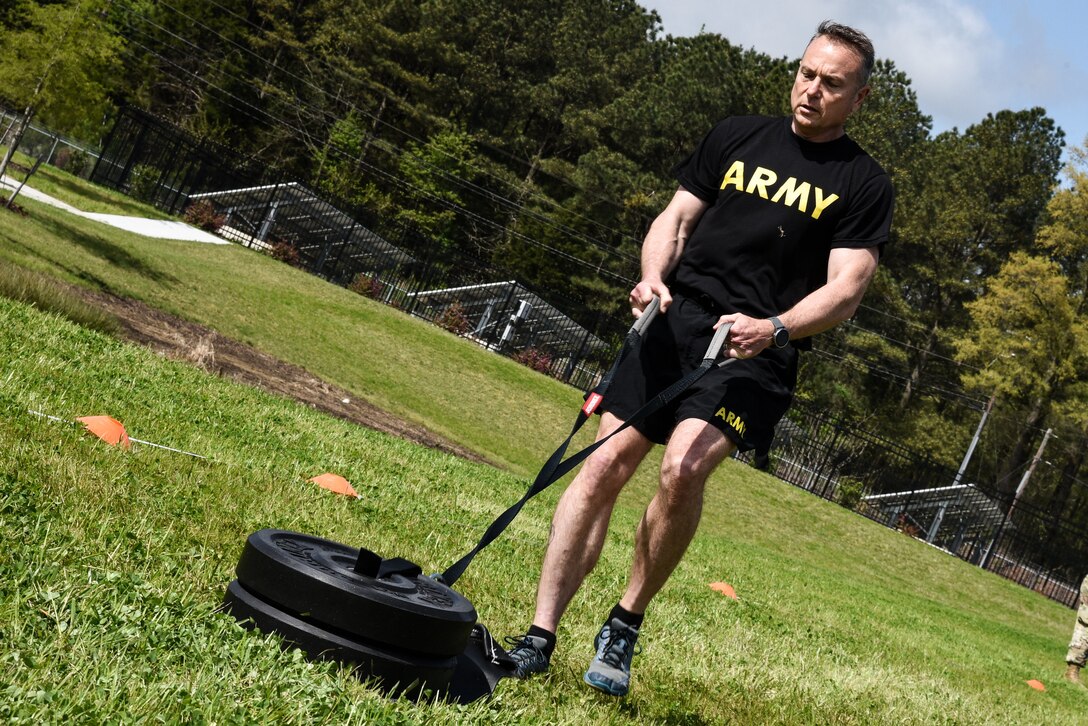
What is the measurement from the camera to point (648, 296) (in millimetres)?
3926

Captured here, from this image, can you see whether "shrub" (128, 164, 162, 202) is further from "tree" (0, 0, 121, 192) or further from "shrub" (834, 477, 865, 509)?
"shrub" (834, 477, 865, 509)

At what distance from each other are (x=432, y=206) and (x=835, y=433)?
3356cm

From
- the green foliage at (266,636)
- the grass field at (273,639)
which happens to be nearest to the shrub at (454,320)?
the grass field at (273,639)

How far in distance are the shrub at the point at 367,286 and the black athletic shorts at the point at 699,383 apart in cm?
2905

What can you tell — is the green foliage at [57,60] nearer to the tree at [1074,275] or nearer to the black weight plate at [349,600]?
the black weight plate at [349,600]

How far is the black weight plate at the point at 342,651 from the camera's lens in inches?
112

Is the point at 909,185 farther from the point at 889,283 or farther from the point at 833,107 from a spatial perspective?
the point at 833,107

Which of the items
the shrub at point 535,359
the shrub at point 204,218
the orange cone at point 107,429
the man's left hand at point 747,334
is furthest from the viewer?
the shrub at point 204,218

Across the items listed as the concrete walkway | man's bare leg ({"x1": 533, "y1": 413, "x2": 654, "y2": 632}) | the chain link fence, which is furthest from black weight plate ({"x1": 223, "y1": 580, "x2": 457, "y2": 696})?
the chain link fence

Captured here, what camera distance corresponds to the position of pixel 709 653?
16.8 ft

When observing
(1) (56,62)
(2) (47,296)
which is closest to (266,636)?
(2) (47,296)

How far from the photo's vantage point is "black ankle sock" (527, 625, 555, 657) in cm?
373

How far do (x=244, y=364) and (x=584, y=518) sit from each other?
11.1 meters

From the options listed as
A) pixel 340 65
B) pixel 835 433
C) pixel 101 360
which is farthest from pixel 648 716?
pixel 340 65
